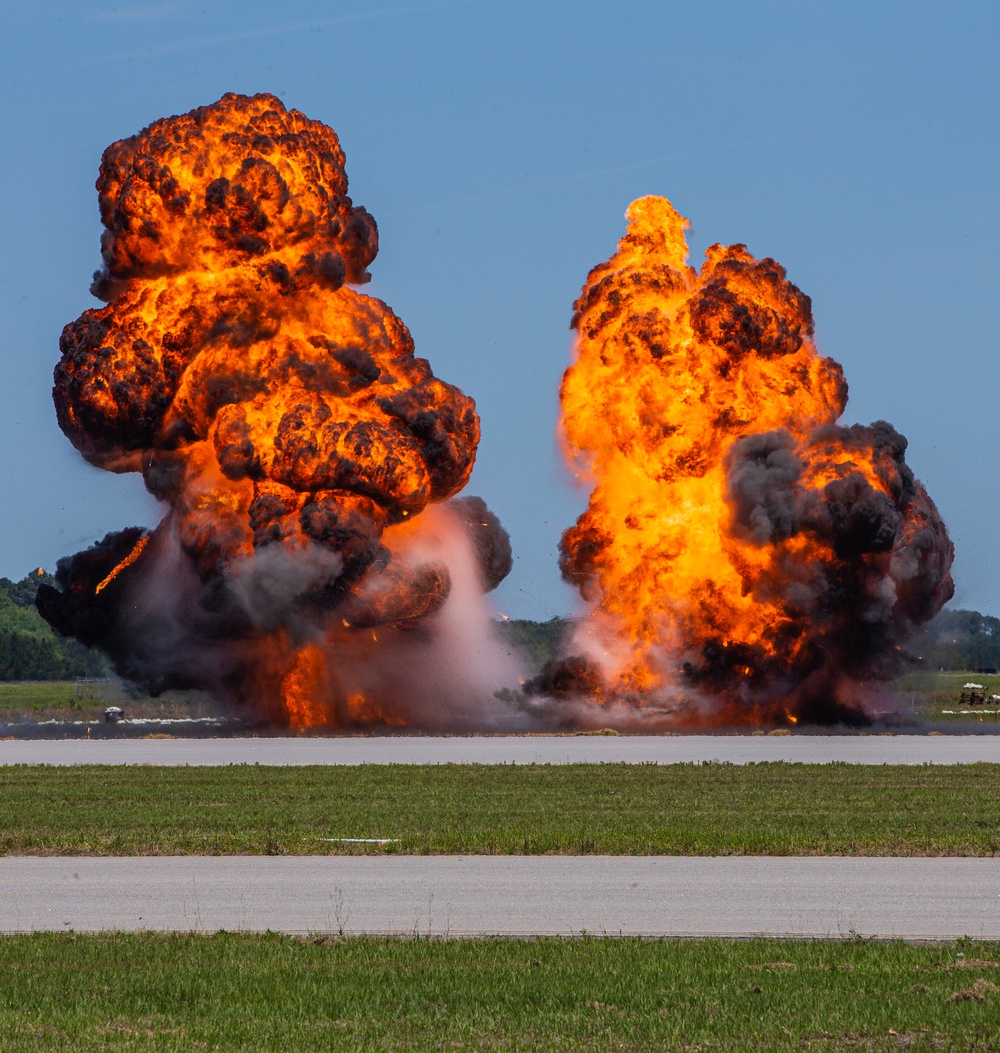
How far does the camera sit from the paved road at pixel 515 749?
48.1 m

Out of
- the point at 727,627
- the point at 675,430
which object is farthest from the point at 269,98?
the point at 727,627

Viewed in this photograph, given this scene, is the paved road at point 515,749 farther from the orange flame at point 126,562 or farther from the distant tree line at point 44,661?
the distant tree line at point 44,661

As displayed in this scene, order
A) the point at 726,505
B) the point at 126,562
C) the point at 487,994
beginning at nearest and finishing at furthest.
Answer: the point at 487,994 → the point at 726,505 → the point at 126,562

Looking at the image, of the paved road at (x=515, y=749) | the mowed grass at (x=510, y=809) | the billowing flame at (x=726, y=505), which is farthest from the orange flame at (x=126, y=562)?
the mowed grass at (x=510, y=809)

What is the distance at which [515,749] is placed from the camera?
54.3 metres

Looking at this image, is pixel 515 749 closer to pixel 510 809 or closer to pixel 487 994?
pixel 510 809

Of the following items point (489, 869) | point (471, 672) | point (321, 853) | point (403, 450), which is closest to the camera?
point (489, 869)

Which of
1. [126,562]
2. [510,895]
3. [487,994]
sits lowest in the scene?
[487,994]

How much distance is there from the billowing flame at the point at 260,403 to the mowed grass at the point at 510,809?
82.8ft

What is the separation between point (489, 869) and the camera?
2212 cm

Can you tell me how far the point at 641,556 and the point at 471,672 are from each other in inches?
399

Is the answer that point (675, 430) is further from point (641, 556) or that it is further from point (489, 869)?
point (489, 869)

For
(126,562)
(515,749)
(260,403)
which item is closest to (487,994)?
(515,749)

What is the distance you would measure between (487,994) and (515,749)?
1576 inches
